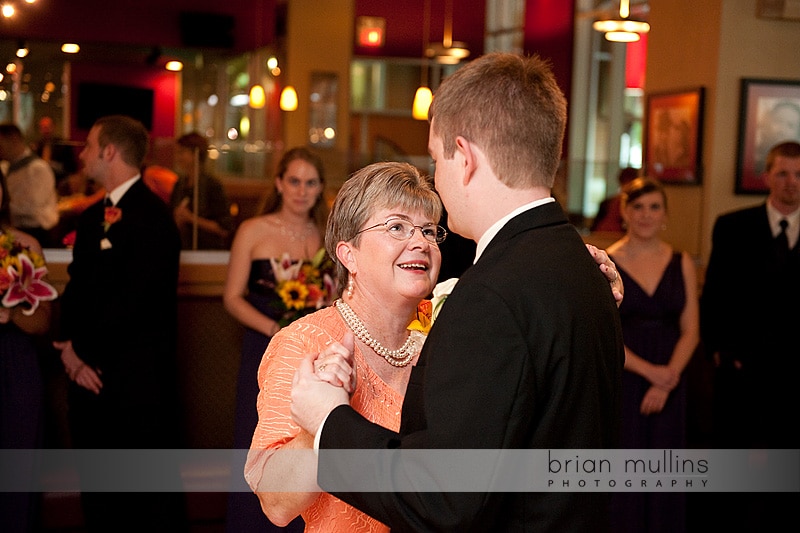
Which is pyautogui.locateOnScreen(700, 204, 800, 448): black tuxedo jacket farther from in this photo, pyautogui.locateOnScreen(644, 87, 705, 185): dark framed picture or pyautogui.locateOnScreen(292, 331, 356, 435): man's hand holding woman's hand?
pyautogui.locateOnScreen(292, 331, 356, 435): man's hand holding woman's hand

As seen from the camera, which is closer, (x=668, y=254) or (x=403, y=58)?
(x=668, y=254)

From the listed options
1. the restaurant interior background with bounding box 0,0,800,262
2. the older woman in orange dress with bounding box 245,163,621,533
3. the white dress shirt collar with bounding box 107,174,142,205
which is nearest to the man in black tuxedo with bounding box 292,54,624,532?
the older woman in orange dress with bounding box 245,163,621,533

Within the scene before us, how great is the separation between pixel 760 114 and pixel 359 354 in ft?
18.0

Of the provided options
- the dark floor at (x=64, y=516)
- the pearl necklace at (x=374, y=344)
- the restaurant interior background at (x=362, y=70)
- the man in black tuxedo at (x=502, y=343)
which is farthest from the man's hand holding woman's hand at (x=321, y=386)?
the restaurant interior background at (x=362, y=70)

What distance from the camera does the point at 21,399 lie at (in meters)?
→ 4.09

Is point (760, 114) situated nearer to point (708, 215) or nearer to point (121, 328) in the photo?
point (708, 215)

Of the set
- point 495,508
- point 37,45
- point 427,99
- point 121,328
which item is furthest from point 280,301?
point 37,45

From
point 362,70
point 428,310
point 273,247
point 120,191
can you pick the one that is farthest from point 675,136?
point 362,70

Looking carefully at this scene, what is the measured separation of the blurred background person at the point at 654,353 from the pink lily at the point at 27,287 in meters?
2.70

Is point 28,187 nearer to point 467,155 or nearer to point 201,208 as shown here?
point 201,208

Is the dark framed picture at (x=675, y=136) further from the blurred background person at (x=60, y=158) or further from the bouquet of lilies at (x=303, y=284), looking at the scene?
the blurred background person at (x=60, y=158)

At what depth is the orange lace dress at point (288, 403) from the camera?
189cm

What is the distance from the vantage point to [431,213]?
2158 mm

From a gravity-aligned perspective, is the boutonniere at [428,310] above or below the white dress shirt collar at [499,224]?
below
